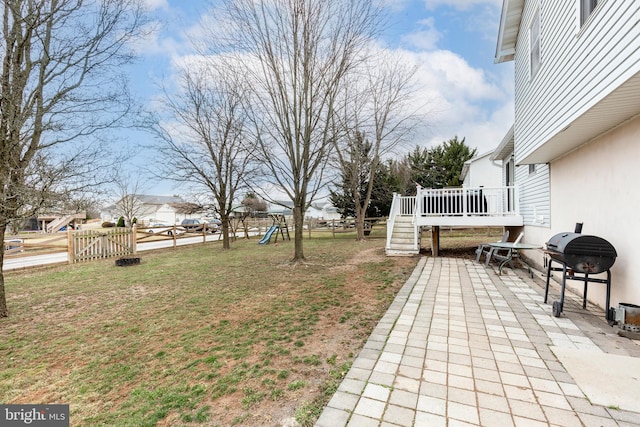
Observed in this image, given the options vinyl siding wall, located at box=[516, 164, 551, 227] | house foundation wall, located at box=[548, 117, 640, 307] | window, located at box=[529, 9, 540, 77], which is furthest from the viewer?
vinyl siding wall, located at box=[516, 164, 551, 227]

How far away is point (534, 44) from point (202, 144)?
12.3m

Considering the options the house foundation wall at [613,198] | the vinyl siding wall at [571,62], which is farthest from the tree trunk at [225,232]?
the house foundation wall at [613,198]

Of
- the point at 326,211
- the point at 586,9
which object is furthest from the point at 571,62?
the point at 326,211

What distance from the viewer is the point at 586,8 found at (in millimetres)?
3709

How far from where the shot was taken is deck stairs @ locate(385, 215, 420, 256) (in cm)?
959

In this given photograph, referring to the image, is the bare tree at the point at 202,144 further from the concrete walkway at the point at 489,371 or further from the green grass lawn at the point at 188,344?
the concrete walkway at the point at 489,371

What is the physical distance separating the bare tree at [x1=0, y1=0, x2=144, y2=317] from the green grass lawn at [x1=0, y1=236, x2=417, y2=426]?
1.63 meters

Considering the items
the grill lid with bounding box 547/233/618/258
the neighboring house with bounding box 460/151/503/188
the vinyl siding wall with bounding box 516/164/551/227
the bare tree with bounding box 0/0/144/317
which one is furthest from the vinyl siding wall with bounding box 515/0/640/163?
the neighboring house with bounding box 460/151/503/188

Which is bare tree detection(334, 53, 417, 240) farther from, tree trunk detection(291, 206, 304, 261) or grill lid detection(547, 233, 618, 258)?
grill lid detection(547, 233, 618, 258)

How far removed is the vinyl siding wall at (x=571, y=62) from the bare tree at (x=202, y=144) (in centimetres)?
980

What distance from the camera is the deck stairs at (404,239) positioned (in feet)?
31.4

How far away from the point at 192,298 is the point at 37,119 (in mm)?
3728

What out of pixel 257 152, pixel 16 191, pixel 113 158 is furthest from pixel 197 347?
pixel 257 152

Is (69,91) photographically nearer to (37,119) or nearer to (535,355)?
(37,119)
